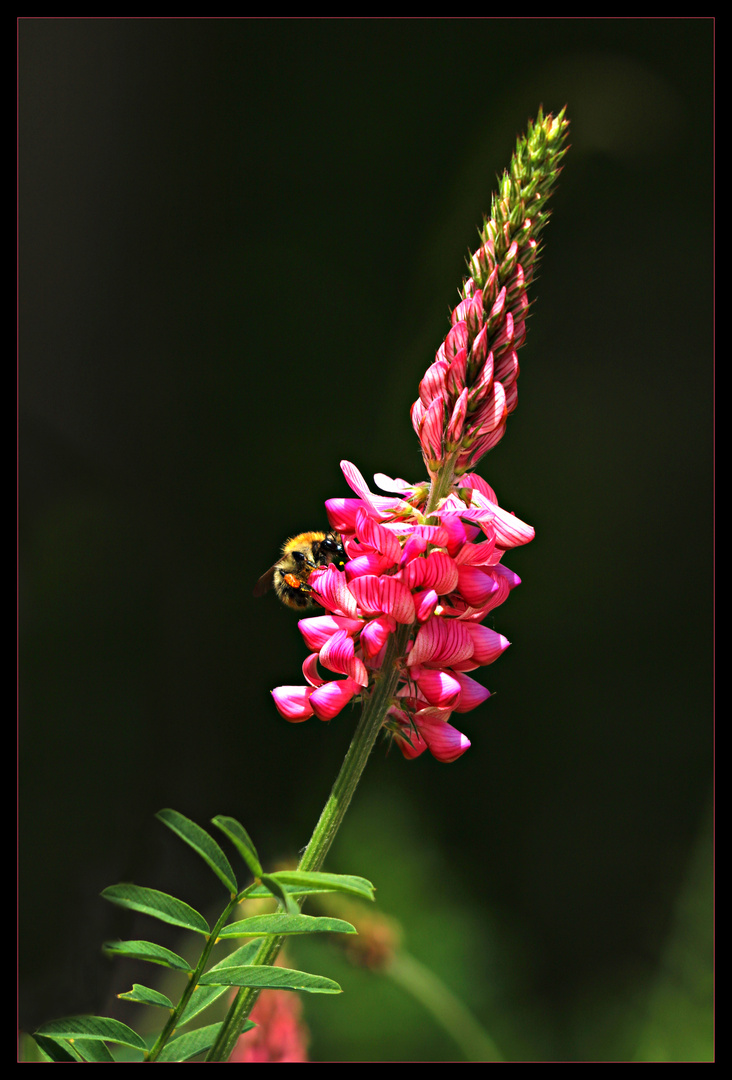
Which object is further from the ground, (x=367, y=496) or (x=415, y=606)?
(x=367, y=496)

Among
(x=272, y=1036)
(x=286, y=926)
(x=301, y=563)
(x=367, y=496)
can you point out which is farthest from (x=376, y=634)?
(x=272, y=1036)

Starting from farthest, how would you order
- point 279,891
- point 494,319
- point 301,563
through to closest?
point 301,563 → point 494,319 → point 279,891

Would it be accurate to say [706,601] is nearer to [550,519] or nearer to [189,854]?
[550,519]

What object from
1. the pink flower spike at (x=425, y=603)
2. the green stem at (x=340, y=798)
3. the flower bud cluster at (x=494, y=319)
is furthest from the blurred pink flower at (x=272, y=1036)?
the flower bud cluster at (x=494, y=319)

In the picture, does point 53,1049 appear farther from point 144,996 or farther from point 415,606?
point 415,606

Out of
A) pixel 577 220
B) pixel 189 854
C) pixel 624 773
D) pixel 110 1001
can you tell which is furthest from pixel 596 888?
pixel 577 220

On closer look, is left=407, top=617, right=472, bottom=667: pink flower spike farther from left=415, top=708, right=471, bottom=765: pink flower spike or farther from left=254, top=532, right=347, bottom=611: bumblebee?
left=254, top=532, right=347, bottom=611: bumblebee

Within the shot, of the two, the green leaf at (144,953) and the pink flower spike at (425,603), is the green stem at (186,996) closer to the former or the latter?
the green leaf at (144,953)

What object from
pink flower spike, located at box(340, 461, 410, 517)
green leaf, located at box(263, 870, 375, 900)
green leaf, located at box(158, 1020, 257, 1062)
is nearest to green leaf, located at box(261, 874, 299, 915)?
green leaf, located at box(263, 870, 375, 900)
